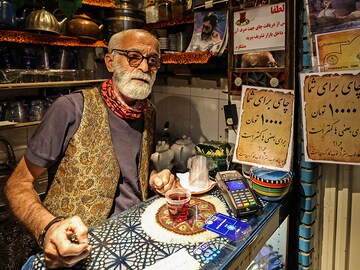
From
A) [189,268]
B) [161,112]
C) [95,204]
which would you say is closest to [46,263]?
[189,268]

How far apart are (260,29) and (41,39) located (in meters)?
1.58

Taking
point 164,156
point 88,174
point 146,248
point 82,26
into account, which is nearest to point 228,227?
point 146,248

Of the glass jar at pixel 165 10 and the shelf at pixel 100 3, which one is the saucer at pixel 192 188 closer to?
the glass jar at pixel 165 10

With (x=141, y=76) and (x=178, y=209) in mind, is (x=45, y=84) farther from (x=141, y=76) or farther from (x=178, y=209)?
(x=178, y=209)

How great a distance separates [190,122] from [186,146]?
0.94 feet

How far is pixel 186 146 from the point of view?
6.82ft

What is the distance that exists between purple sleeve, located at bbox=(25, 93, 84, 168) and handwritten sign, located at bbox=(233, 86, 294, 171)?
732mm

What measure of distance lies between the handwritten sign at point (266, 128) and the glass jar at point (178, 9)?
A: 1.06 m

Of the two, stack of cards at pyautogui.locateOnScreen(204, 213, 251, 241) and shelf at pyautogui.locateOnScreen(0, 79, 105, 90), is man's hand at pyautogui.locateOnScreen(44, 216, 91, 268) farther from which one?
shelf at pyautogui.locateOnScreen(0, 79, 105, 90)

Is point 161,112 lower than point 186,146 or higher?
higher

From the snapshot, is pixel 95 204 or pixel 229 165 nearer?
pixel 95 204

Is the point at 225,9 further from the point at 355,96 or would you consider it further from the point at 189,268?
the point at 189,268

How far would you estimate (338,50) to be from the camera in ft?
3.13

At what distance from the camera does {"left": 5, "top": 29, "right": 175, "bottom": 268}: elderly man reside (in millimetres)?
1135
